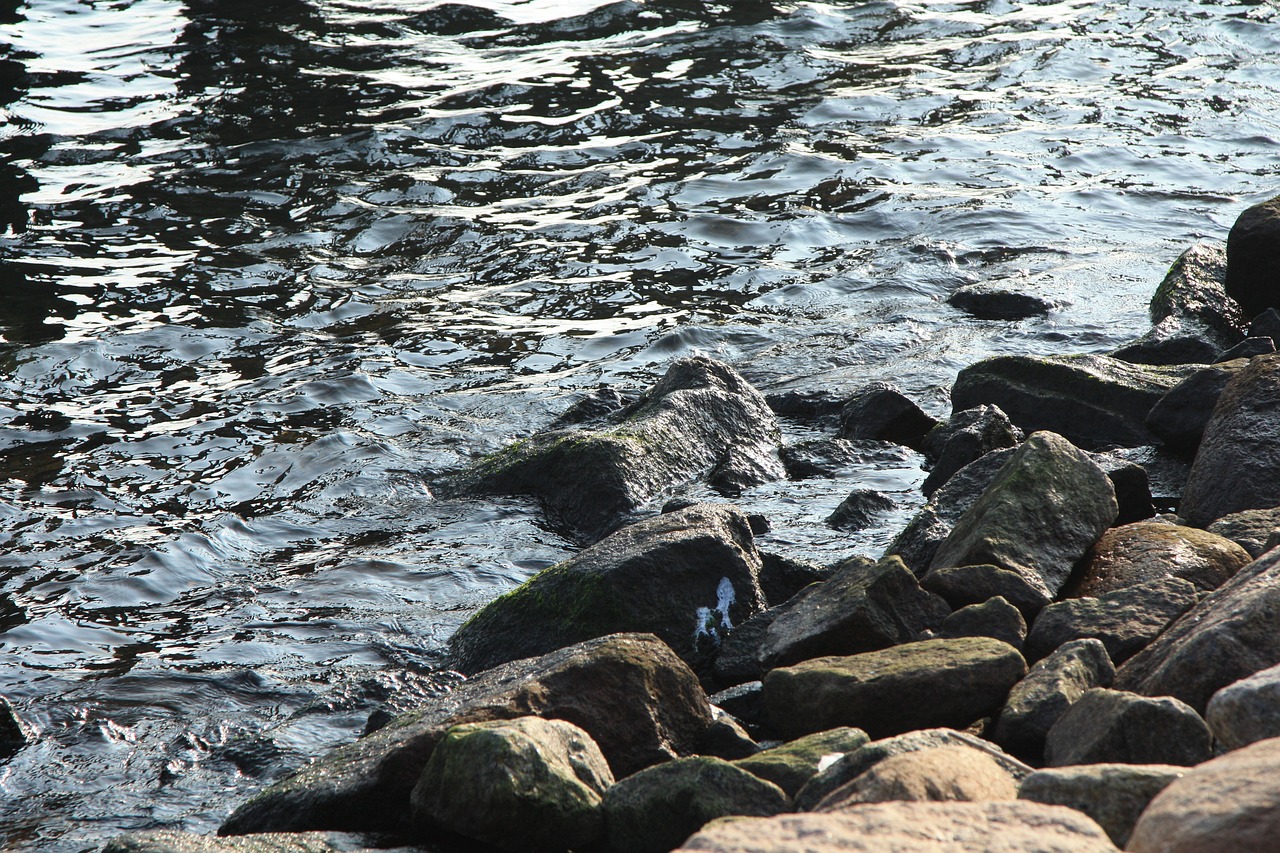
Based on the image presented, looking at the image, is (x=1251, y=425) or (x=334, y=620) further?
(x=334, y=620)

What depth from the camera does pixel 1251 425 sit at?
204 inches

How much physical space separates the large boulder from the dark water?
1.39 metres

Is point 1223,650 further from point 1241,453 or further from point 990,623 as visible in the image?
point 1241,453

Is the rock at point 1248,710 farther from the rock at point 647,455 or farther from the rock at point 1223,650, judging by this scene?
the rock at point 647,455

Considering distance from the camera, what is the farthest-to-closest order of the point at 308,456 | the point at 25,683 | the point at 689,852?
1. the point at 308,456
2. the point at 25,683
3. the point at 689,852

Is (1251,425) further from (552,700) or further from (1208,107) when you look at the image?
(1208,107)

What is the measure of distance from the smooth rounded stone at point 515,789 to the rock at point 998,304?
21.9 ft

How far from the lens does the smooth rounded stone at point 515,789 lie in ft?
10.9

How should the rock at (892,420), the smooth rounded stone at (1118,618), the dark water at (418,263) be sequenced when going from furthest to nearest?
1. the rock at (892,420)
2. the dark water at (418,263)
3. the smooth rounded stone at (1118,618)

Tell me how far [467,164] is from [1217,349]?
7547 millimetres

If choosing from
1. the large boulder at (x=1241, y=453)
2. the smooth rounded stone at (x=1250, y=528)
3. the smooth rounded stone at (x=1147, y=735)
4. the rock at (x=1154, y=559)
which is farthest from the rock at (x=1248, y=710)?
the large boulder at (x=1241, y=453)

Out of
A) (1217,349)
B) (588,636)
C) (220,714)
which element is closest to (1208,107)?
(1217,349)

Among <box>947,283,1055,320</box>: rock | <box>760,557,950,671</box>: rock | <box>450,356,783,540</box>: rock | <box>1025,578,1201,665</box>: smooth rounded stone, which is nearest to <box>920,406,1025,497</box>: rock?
<box>450,356,783,540</box>: rock

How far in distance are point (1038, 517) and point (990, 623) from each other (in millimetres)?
694
